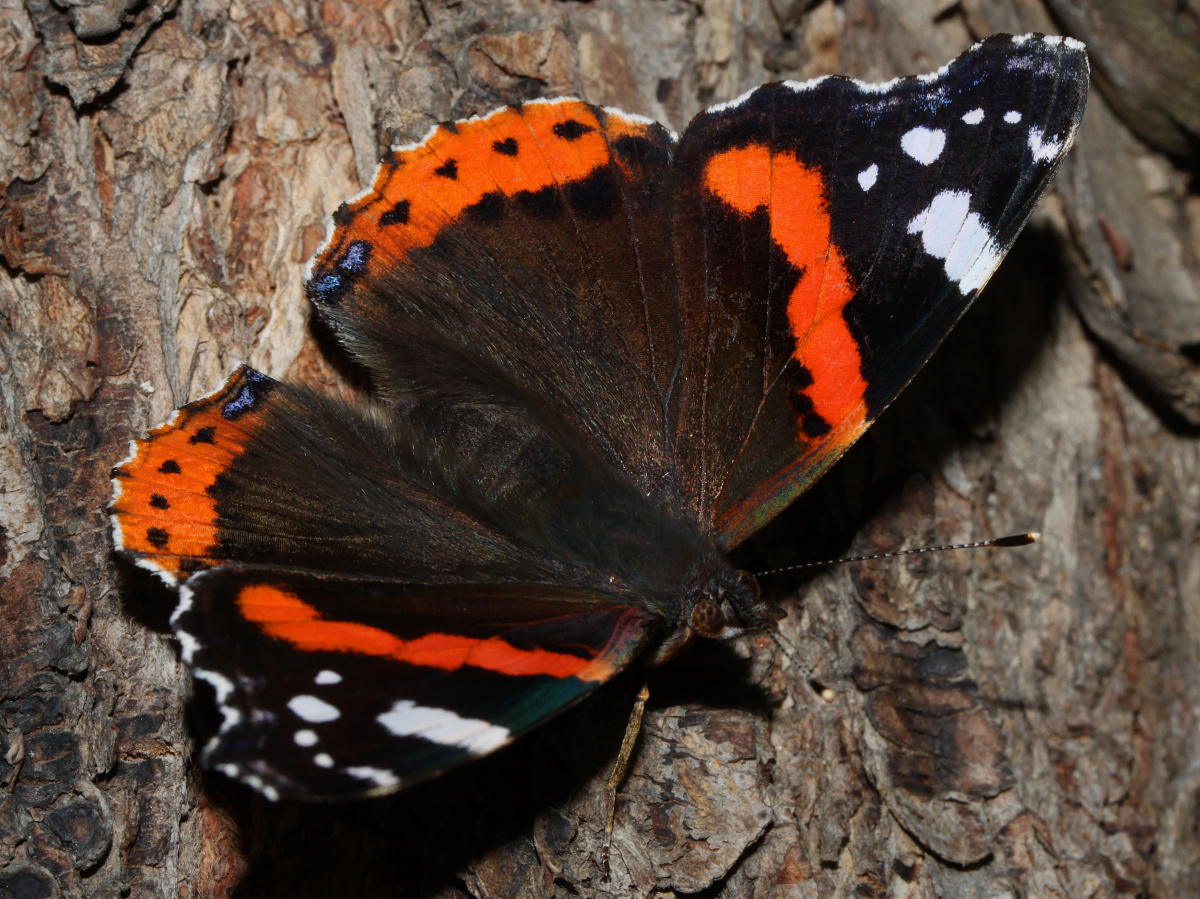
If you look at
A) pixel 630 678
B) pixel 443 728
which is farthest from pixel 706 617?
pixel 443 728

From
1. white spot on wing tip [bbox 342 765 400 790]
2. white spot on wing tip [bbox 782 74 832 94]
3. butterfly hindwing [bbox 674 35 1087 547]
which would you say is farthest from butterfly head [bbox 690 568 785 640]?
white spot on wing tip [bbox 782 74 832 94]

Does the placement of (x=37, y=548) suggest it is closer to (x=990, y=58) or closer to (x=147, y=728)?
(x=147, y=728)

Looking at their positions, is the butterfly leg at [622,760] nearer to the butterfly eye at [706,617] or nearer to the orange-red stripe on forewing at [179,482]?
the butterfly eye at [706,617]

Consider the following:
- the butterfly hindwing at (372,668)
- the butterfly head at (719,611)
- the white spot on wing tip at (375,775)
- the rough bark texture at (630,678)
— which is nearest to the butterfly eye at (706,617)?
the butterfly head at (719,611)

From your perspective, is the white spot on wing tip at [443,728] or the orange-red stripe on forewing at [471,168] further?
the orange-red stripe on forewing at [471,168]

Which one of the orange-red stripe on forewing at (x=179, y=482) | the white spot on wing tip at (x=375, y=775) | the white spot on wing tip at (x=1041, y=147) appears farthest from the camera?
the white spot on wing tip at (x=1041, y=147)

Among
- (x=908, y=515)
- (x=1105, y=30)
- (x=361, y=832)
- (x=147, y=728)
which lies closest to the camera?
(x=147, y=728)

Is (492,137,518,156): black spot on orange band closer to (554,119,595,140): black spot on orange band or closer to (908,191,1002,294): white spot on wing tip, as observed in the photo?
(554,119,595,140): black spot on orange band

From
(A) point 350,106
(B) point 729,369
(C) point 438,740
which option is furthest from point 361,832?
(A) point 350,106
